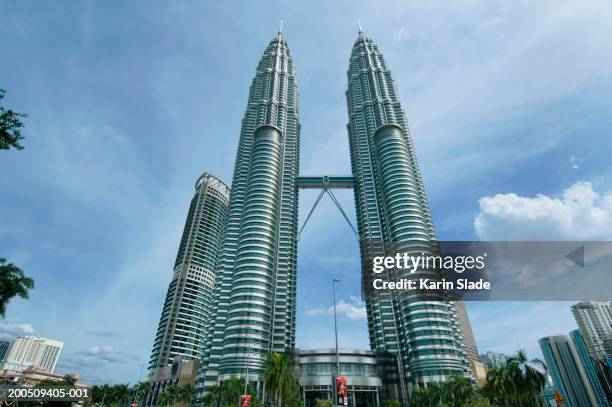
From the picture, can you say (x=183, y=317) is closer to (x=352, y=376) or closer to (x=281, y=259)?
(x=281, y=259)

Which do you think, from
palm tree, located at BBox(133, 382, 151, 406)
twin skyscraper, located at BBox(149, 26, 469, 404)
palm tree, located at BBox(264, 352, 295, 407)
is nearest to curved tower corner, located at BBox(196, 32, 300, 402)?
twin skyscraper, located at BBox(149, 26, 469, 404)

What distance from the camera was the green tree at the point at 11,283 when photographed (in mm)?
26688

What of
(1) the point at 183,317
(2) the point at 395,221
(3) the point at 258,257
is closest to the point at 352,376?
(3) the point at 258,257

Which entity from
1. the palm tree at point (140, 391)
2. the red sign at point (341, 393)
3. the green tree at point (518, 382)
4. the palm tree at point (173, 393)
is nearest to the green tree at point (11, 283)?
the red sign at point (341, 393)

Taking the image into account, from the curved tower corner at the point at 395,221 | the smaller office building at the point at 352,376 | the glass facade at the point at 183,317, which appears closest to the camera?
the smaller office building at the point at 352,376

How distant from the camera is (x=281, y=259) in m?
152

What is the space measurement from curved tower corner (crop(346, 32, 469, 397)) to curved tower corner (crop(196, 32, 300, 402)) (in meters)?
35.9

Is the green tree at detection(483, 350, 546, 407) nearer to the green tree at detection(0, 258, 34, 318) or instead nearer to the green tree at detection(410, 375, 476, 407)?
the green tree at detection(410, 375, 476, 407)

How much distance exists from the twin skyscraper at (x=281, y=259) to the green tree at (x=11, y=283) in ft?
286

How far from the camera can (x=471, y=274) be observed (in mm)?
26469

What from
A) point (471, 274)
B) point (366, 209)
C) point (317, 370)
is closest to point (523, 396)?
point (471, 274)

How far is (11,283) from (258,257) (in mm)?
107689

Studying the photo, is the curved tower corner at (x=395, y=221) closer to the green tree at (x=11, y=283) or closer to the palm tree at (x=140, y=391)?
the palm tree at (x=140, y=391)

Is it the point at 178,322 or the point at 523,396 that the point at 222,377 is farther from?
the point at 523,396
